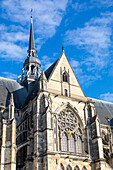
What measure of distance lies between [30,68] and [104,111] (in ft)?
44.4

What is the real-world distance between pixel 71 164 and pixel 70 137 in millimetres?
3116

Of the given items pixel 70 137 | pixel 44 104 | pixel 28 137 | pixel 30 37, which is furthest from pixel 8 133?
pixel 30 37

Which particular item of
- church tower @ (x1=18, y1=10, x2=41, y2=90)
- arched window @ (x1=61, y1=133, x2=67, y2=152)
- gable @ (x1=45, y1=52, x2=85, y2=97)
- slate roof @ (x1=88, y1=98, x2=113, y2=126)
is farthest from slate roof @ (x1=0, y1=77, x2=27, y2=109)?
slate roof @ (x1=88, y1=98, x2=113, y2=126)

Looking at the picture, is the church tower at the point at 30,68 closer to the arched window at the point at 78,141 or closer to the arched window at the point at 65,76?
the arched window at the point at 65,76

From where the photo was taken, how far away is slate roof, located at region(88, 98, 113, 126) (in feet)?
131

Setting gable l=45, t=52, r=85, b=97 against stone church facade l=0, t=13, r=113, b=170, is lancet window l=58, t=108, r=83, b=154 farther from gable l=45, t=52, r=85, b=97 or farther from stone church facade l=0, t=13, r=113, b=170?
gable l=45, t=52, r=85, b=97

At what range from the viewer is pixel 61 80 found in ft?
107

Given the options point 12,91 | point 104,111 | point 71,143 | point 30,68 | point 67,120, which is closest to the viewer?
point 71,143

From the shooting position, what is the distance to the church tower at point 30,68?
40.8 metres

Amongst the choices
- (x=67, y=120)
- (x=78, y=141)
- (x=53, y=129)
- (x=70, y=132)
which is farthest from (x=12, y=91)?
(x=78, y=141)

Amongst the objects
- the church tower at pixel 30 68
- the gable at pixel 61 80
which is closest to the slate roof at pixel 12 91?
the church tower at pixel 30 68

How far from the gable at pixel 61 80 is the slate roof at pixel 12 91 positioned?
595cm

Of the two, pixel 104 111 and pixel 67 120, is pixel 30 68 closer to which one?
pixel 104 111

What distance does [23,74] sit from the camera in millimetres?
43188
